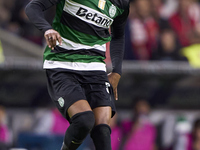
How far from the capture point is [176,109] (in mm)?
10734

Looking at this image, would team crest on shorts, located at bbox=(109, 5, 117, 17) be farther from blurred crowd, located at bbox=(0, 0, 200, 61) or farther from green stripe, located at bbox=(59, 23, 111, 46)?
blurred crowd, located at bbox=(0, 0, 200, 61)

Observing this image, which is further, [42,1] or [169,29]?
[169,29]

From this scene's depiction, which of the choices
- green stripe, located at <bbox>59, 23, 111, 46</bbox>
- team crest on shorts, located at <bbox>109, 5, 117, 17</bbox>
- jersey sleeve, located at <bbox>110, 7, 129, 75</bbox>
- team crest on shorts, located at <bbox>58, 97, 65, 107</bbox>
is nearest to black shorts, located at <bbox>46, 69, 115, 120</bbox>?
team crest on shorts, located at <bbox>58, 97, 65, 107</bbox>

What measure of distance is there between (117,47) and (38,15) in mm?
1268

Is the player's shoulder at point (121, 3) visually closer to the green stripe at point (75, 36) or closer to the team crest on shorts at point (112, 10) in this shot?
the team crest on shorts at point (112, 10)

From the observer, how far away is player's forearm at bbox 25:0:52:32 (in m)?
4.24

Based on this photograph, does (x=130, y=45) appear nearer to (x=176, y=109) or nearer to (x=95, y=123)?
(x=176, y=109)

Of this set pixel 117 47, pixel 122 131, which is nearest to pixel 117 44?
pixel 117 47

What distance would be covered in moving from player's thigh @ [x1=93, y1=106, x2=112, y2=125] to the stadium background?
12.8ft

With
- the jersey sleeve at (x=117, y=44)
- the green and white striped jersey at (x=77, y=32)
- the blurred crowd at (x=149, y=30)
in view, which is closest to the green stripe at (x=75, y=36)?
the green and white striped jersey at (x=77, y=32)

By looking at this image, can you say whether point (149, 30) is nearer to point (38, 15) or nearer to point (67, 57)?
point (67, 57)

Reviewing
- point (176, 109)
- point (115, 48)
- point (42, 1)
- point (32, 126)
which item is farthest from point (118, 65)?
point (176, 109)

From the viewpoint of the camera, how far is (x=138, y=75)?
954cm

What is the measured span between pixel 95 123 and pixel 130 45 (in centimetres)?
510
